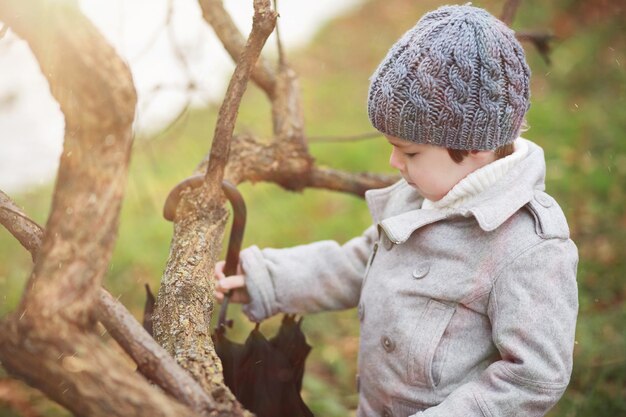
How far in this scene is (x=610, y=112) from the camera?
16.6ft

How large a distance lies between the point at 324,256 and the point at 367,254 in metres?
0.13

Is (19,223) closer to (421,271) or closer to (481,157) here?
(421,271)

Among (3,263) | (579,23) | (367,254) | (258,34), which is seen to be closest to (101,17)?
(258,34)

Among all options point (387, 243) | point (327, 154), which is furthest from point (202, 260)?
point (327, 154)

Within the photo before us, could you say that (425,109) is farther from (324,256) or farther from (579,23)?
(579,23)

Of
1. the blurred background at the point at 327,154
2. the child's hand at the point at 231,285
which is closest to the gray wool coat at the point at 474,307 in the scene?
Answer: the child's hand at the point at 231,285

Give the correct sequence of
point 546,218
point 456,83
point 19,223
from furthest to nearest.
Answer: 1. point 546,218
2. point 456,83
3. point 19,223

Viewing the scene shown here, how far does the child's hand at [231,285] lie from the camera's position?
195 cm

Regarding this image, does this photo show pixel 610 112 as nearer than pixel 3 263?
No

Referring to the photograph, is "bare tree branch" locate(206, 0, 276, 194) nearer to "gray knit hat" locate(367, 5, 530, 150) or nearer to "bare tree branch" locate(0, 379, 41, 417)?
"gray knit hat" locate(367, 5, 530, 150)

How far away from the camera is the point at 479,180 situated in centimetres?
167

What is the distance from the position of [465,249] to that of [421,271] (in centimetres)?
12

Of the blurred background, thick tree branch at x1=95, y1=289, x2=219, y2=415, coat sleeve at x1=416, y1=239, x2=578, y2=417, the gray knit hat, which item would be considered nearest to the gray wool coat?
coat sleeve at x1=416, y1=239, x2=578, y2=417

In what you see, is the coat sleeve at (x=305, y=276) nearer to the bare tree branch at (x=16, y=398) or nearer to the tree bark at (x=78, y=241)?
the tree bark at (x=78, y=241)
